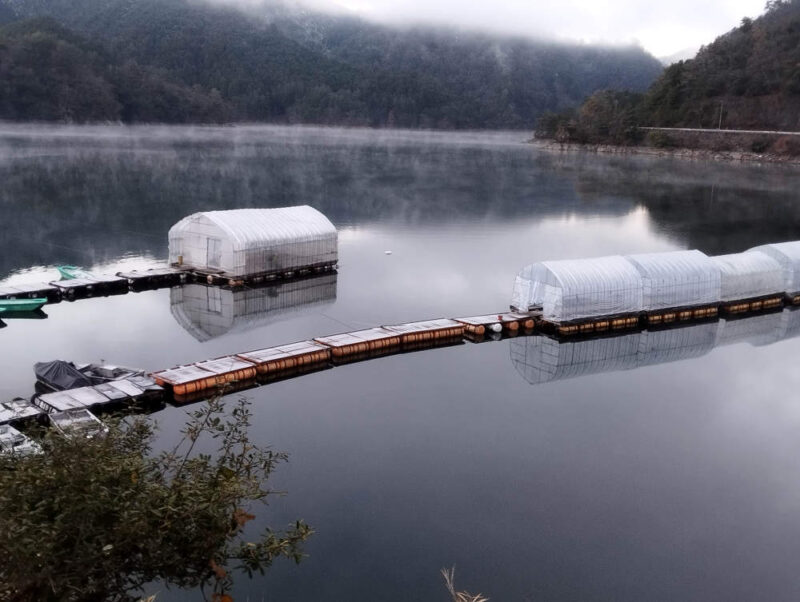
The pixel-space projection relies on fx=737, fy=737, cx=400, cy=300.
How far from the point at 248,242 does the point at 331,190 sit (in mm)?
48492

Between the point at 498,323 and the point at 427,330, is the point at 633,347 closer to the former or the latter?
the point at 498,323

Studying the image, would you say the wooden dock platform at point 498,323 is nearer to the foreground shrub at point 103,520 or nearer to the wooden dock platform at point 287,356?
the wooden dock platform at point 287,356

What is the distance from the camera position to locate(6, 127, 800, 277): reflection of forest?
6125cm

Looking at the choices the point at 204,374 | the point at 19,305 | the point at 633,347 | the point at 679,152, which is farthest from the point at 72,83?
the point at 633,347

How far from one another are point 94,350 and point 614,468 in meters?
21.8

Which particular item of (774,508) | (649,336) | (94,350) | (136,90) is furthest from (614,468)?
(136,90)

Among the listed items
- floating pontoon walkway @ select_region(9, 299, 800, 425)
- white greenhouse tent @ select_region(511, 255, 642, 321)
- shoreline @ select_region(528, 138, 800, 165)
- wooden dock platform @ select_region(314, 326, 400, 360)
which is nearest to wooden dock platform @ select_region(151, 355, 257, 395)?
floating pontoon walkway @ select_region(9, 299, 800, 425)

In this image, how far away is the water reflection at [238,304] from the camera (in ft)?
118

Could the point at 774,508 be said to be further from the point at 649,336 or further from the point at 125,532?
the point at 125,532

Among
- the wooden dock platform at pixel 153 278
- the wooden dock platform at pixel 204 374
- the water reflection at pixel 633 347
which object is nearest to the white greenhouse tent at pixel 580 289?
the water reflection at pixel 633 347

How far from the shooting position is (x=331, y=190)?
89.1 metres

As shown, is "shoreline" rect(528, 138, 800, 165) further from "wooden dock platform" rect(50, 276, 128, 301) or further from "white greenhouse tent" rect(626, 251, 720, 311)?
"wooden dock platform" rect(50, 276, 128, 301)

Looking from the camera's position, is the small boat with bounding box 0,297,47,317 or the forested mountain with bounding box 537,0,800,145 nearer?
the small boat with bounding box 0,297,47,317

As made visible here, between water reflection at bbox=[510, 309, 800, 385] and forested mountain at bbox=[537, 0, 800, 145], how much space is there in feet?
363
